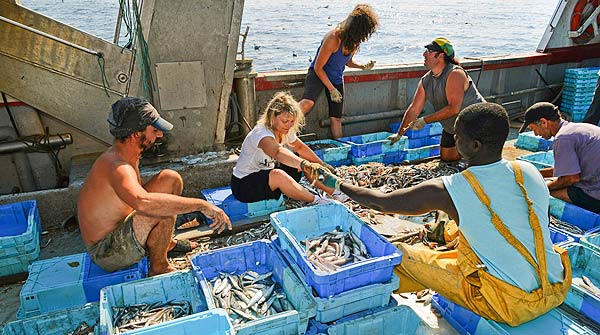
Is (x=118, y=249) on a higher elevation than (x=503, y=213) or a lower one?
lower

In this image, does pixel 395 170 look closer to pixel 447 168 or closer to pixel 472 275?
pixel 447 168

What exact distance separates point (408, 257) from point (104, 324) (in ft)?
7.04

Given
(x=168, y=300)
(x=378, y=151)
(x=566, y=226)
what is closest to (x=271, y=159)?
(x=168, y=300)

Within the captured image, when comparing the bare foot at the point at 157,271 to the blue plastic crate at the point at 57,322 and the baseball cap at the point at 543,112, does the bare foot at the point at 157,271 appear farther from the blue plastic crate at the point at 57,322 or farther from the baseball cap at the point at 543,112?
the baseball cap at the point at 543,112

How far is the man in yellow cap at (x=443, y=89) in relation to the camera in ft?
19.4

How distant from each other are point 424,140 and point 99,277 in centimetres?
582

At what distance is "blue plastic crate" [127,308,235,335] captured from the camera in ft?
8.18

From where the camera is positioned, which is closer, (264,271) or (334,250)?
(334,250)

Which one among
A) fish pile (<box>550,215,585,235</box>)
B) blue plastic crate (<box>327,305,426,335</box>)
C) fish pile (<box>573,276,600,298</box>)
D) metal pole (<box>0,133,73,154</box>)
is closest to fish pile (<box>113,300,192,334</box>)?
blue plastic crate (<box>327,305,426,335</box>)

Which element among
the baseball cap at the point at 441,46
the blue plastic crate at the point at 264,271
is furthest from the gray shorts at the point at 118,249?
the baseball cap at the point at 441,46

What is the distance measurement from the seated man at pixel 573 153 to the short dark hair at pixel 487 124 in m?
2.12

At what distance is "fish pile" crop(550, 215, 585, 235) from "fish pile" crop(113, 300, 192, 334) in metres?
3.75

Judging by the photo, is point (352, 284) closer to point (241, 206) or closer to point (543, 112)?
point (241, 206)

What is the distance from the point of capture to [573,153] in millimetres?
4242
